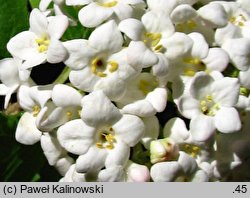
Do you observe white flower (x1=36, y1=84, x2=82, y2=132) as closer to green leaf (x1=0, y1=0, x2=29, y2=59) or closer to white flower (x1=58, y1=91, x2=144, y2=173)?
white flower (x1=58, y1=91, x2=144, y2=173)

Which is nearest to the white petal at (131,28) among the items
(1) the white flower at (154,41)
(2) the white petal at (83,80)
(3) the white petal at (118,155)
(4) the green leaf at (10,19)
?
(1) the white flower at (154,41)

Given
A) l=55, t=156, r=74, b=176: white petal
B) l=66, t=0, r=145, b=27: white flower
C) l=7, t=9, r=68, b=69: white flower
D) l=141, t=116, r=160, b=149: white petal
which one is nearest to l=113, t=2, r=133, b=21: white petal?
l=66, t=0, r=145, b=27: white flower

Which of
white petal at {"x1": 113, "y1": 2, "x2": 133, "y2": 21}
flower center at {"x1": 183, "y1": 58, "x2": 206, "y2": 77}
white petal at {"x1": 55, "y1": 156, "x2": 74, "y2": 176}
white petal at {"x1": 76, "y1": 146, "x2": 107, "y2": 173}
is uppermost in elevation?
white petal at {"x1": 113, "y1": 2, "x2": 133, "y2": 21}

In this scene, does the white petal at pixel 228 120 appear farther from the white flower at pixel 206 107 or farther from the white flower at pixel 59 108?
the white flower at pixel 59 108

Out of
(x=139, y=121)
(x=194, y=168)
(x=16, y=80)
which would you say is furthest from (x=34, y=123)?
(x=194, y=168)

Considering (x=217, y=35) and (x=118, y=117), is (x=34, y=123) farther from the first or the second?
(x=217, y=35)

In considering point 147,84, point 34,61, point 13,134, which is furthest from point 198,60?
point 13,134

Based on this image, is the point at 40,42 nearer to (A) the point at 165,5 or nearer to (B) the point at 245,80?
(A) the point at 165,5
